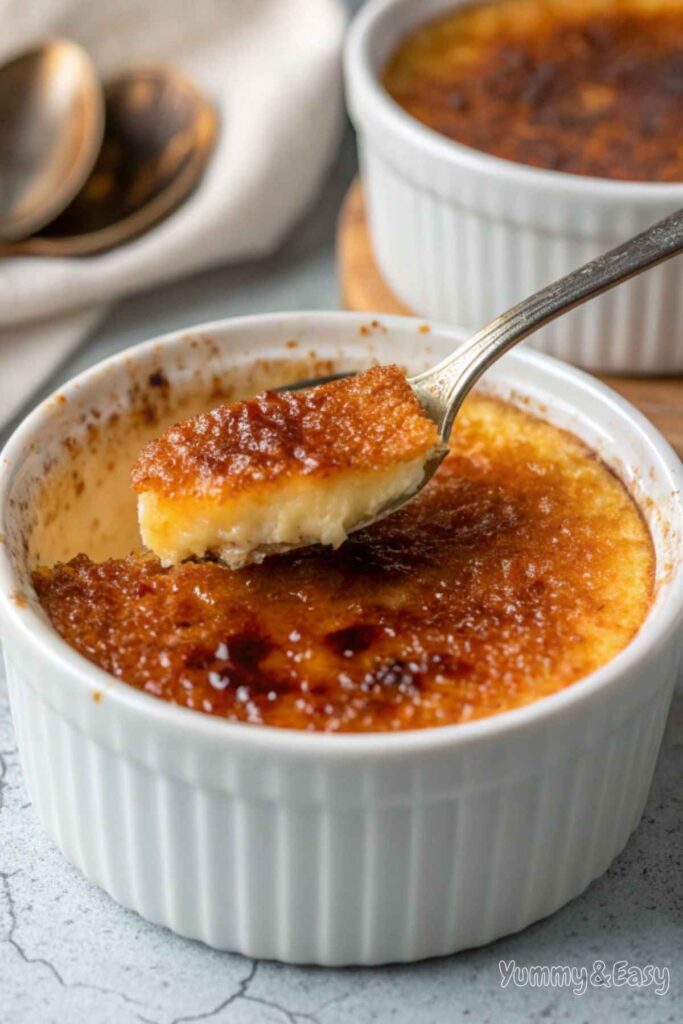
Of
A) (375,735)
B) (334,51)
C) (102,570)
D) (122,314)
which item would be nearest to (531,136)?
(334,51)

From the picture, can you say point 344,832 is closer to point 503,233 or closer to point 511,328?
point 511,328

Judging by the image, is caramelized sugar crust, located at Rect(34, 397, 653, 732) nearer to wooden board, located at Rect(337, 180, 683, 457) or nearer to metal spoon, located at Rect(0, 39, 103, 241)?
wooden board, located at Rect(337, 180, 683, 457)

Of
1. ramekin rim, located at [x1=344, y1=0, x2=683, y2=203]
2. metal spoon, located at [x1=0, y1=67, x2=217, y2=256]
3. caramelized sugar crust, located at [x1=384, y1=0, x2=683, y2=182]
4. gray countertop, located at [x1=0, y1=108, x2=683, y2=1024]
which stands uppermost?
ramekin rim, located at [x1=344, y1=0, x2=683, y2=203]

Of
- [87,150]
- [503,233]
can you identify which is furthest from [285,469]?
[87,150]

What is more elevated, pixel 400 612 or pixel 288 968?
pixel 400 612

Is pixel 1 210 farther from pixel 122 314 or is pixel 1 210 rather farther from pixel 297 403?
pixel 297 403

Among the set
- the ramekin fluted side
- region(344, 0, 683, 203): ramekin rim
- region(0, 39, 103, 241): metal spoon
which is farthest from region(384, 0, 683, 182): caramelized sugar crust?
the ramekin fluted side
